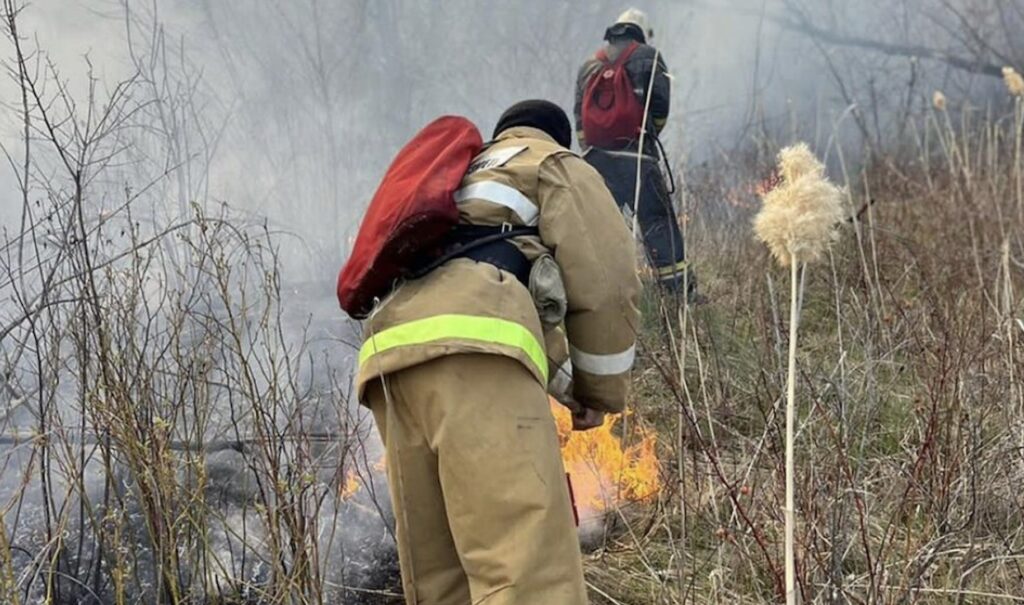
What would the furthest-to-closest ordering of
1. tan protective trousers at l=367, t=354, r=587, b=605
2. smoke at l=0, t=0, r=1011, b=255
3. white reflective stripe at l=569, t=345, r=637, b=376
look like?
1. smoke at l=0, t=0, r=1011, b=255
2. white reflective stripe at l=569, t=345, r=637, b=376
3. tan protective trousers at l=367, t=354, r=587, b=605

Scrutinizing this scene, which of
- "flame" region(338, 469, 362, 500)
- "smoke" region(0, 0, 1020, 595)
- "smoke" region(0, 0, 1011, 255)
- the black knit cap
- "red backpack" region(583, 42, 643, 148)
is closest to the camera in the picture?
the black knit cap

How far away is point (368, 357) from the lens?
2.21m

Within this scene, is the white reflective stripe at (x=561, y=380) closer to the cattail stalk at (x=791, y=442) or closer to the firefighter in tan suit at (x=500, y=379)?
the firefighter in tan suit at (x=500, y=379)

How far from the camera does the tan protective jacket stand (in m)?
2.04

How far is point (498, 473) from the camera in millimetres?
1997

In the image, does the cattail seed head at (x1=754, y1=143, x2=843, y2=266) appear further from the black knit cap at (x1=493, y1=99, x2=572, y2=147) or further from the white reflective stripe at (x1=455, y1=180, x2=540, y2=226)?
the black knit cap at (x1=493, y1=99, x2=572, y2=147)

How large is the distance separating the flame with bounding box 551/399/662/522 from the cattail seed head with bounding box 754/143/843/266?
6.49ft

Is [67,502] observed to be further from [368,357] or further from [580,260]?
[580,260]

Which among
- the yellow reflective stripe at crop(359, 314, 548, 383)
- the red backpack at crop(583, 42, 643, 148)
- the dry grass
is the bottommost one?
the dry grass

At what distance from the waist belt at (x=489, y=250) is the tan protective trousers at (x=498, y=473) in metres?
0.25

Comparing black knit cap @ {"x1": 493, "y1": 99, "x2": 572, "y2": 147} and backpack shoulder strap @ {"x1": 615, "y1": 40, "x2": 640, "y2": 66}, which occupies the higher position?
backpack shoulder strap @ {"x1": 615, "y1": 40, "x2": 640, "y2": 66}

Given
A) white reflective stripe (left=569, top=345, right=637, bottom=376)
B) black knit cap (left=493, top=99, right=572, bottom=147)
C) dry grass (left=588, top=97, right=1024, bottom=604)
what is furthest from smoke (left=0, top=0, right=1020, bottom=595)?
dry grass (left=588, top=97, right=1024, bottom=604)

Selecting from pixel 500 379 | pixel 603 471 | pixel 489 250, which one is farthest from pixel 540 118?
pixel 603 471

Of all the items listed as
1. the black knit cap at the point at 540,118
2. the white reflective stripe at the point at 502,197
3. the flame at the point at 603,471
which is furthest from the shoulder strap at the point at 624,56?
the white reflective stripe at the point at 502,197
